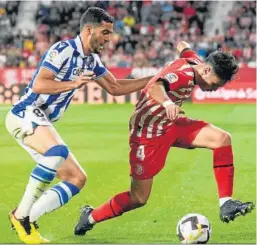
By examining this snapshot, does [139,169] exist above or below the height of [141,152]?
below

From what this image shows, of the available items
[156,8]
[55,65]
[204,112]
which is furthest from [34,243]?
[156,8]

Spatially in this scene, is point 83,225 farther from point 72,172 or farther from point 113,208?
point 72,172

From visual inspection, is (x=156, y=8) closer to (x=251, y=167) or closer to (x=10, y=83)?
(x=10, y=83)

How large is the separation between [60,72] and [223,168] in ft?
5.55

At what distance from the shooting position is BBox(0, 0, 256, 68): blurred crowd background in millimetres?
→ 30547

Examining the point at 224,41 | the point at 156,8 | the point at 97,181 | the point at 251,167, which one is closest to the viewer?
the point at 97,181

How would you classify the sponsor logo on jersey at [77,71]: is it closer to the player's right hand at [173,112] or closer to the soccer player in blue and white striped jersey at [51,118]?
the soccer player in blue and white striped jersey at [51,118]

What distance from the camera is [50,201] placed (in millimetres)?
7352

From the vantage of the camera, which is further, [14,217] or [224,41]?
[224,41]

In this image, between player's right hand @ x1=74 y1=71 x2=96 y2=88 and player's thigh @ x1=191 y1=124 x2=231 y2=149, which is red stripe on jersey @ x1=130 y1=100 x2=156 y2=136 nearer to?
player's thigh @ x1=191 y1=124 x2=231 y2=149

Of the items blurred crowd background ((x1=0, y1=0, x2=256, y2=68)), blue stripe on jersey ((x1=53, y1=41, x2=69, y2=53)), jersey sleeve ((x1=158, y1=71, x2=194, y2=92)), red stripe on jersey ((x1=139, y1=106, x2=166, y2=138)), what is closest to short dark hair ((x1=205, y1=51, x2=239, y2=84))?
jersey sleeve ((x1=158, y1=71, x2=194, y2=92))

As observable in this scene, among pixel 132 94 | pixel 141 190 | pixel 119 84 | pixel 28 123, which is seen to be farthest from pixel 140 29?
pixel 28 123

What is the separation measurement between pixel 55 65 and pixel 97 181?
14.3 feet

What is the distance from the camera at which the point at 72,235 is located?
26.0ft
